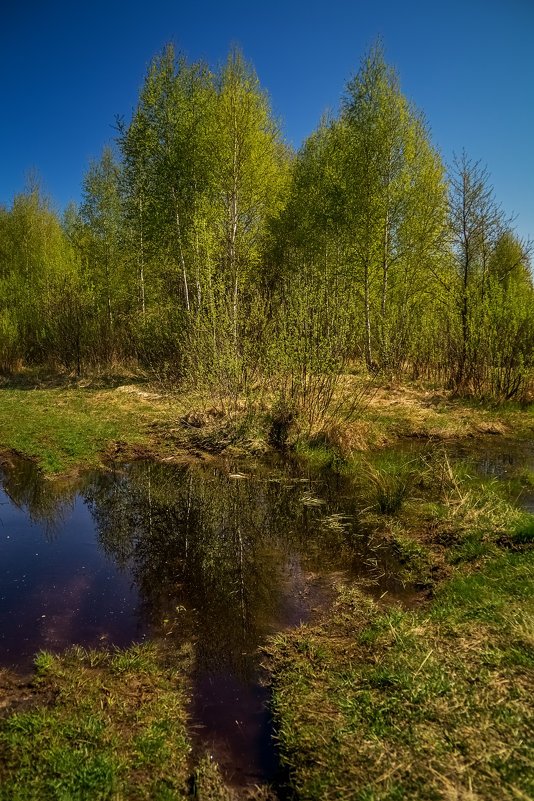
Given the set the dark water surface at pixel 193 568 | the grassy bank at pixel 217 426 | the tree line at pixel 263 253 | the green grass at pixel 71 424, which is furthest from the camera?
the tree line at pixel 263 253

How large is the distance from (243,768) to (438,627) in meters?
2.11

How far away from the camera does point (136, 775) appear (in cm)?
308

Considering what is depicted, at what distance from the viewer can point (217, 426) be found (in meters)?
11.5

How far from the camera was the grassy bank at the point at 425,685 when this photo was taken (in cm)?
279

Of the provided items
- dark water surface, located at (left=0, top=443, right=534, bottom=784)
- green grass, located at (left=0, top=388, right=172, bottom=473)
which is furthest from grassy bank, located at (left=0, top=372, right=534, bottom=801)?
green grass, located at (left=0, top=388, right=172, bottom=473)

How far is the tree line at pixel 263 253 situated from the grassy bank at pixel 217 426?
714mm

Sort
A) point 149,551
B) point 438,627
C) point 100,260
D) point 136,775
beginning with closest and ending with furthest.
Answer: point 136,775, point 438,627, point 149,551, point 100,260

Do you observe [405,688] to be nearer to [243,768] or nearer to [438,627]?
[438,627]

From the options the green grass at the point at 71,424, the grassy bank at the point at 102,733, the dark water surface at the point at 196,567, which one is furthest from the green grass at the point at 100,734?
the green grass at the point at 71,424

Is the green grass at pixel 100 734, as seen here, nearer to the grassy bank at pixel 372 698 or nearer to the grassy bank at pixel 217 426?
the grassy bank at pixel 372 698

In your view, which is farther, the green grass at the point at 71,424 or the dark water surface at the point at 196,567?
the green grass at the point at 71,424

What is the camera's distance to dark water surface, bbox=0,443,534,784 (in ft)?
13.4

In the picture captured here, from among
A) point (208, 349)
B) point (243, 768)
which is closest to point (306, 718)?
point (243, 768)

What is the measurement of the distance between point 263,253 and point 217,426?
1348 centimetres
